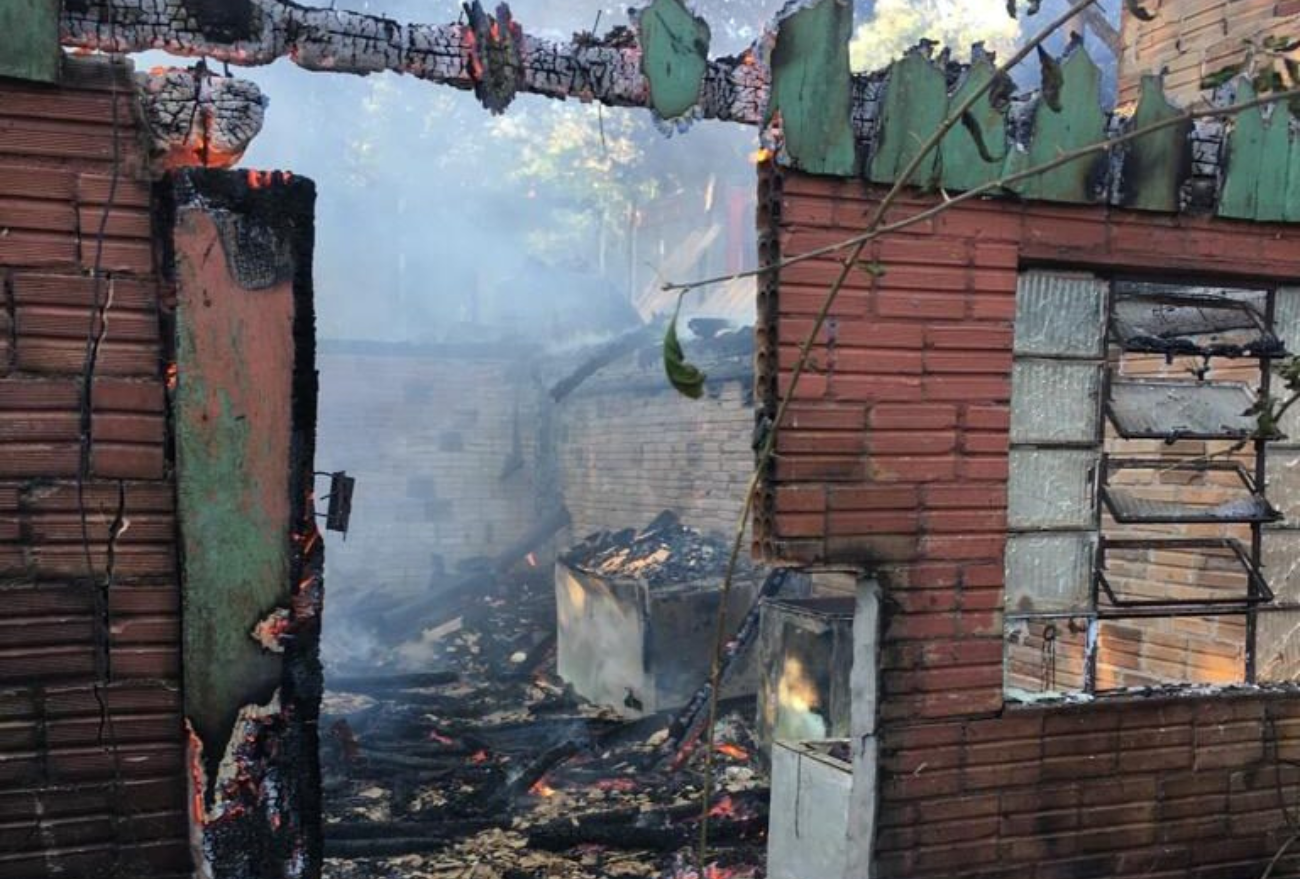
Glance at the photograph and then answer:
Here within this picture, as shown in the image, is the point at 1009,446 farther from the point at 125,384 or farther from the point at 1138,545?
the point at 125,384

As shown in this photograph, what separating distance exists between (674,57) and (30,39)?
2060mm

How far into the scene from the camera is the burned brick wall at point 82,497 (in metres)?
2.91

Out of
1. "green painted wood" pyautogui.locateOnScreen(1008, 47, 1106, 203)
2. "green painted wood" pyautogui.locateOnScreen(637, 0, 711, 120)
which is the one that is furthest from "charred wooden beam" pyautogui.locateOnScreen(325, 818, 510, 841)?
"green painted wood" pyautogui.locateOnScreen(1008, 47, 1106, 203)

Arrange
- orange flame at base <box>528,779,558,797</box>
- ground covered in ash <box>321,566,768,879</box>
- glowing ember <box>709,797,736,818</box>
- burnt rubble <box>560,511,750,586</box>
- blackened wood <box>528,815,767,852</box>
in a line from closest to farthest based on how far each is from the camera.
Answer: ground covered in ash <box>321,566,768,879</box>, blackened wood <box>528,815,767,852</box>, glowing ember <box>709,797,736,818</box>, orange flame at base <box>528,779,558,797</box>, burnt rubble <box>560,511,750,586</box>

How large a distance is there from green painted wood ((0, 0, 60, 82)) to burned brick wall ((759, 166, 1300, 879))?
7.81 feet

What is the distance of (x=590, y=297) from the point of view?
21.7 meters

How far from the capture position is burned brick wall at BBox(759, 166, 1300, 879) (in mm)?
3602

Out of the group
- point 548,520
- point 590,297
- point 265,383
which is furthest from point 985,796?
point 590,297

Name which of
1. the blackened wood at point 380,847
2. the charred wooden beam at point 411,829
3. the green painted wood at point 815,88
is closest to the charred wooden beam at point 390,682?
the charred wooden beam at point 411,829

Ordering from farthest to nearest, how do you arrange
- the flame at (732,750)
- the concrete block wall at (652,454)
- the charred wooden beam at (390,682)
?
the concrete block wall at (652,454) → the charred wooden beam at (390,682) → the flame at (732,750)

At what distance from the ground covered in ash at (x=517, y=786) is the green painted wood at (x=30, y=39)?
474 cm

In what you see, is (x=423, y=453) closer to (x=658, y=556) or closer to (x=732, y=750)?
(x=658, y=556)

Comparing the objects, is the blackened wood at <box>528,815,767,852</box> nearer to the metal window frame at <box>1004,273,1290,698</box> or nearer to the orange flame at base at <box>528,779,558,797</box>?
the orange flame at base at <box>528,779,558,797</box>

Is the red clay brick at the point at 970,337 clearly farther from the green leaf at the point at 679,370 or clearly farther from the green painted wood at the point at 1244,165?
the green leaf at the point at 679,370
